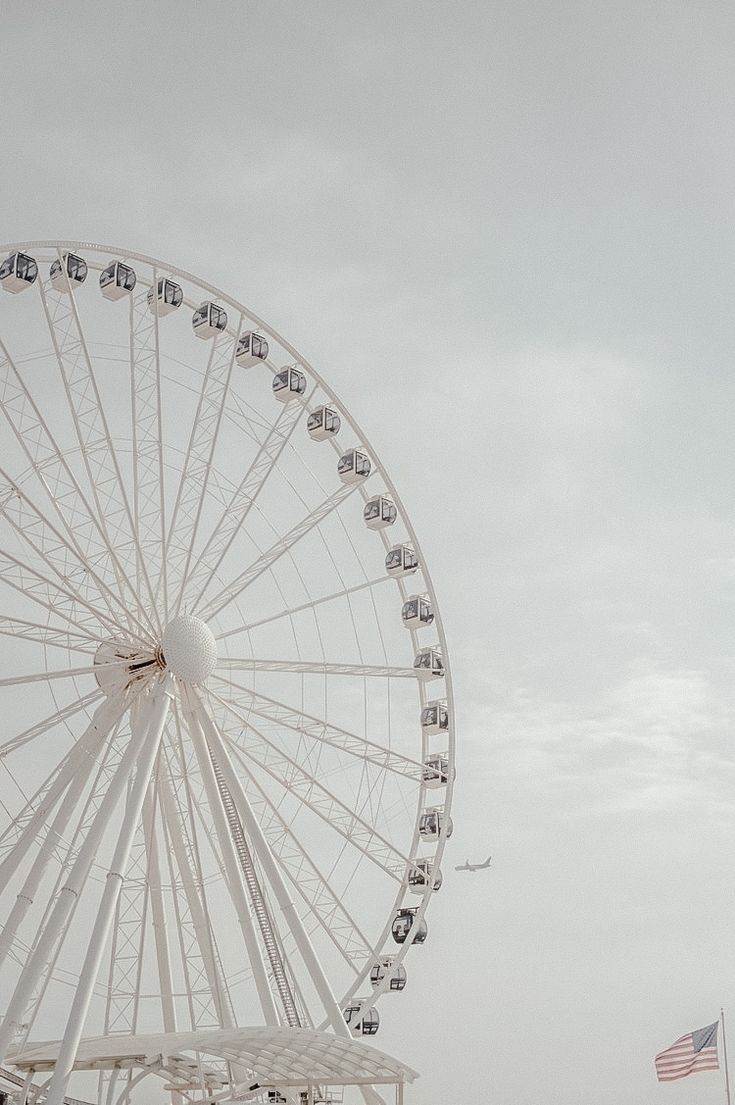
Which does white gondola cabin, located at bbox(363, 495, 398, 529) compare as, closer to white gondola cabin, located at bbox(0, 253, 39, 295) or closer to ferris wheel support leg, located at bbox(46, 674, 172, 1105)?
ferris wheel support leg, located at bbox(46, 674, 172, 1105)

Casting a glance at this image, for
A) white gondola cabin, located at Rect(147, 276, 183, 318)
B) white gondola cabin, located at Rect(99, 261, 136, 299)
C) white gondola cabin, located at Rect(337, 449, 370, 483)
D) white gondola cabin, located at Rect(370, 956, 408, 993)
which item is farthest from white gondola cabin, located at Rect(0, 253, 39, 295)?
white gondola cabin, located at Rect(370, 956, 408, 993)

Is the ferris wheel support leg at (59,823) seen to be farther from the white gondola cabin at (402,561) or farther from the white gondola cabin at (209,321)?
the white gondola cabin at (209,321)

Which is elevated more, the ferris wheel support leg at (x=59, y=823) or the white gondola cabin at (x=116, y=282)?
the white gondola cabin at (x=116, y=282)

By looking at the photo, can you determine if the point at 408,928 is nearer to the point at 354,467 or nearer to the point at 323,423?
the point at 354,467

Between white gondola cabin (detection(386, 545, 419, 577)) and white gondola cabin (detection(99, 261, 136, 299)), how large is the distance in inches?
379

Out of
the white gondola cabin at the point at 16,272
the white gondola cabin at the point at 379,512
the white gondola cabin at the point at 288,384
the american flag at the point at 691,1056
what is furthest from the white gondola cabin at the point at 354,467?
the american flag at the point at 691,1056

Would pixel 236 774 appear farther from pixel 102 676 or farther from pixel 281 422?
pixel 281 422

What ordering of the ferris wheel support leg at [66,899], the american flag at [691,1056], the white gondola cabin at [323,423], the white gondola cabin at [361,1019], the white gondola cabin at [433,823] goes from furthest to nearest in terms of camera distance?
the american flag at [691,1056]
the white gondola cabin at [323,423]
the white gondola cabin at [433,823]
the white gondola cabin at [361,1019]
the ferris wheel support leg at [66,899]

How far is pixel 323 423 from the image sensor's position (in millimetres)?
37750

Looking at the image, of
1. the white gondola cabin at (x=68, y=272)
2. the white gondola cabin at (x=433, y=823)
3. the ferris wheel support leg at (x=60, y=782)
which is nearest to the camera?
the ferris wheel support leg at (x=60, y=782)

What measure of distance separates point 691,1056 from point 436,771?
42.5 feet

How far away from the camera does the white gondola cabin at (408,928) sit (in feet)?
115

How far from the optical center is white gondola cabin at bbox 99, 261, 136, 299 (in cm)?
3538

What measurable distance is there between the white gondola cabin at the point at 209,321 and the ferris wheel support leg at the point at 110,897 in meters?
9.37
